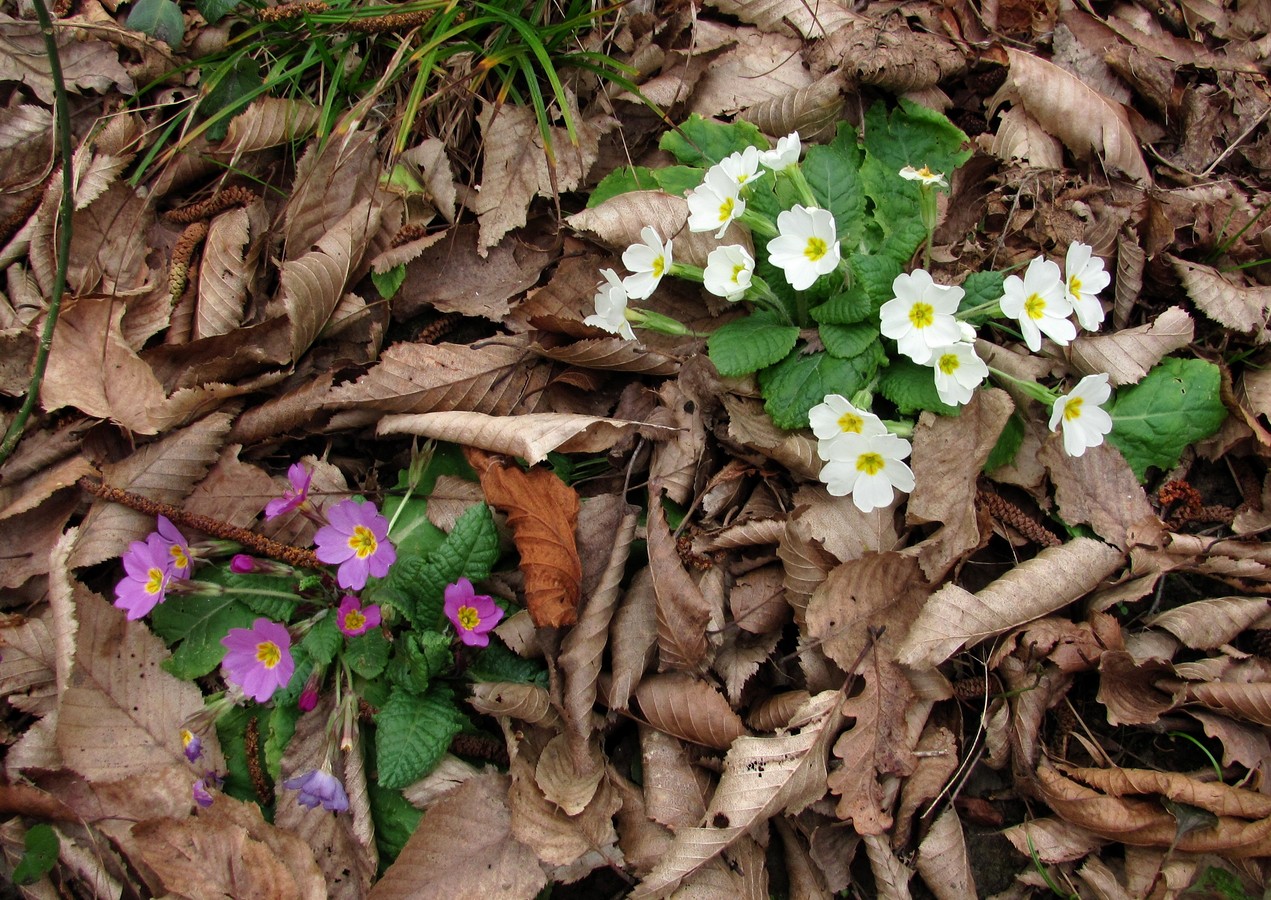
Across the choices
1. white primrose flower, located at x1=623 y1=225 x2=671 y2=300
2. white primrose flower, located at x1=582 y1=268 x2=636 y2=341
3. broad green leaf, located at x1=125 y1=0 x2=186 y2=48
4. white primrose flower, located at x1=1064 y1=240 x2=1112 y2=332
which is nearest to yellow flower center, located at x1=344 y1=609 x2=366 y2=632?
white primrose flower, located at x1=582 y1=268 x2=636 y2=341

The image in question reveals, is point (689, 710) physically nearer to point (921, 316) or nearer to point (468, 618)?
point (468, 618)

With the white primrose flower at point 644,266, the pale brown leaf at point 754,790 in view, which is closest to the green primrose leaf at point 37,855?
the pale brown leaf at point 754,790

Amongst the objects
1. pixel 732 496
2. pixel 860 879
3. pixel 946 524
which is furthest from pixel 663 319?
pixel 860 879

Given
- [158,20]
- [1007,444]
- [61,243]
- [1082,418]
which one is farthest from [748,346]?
[158,20]

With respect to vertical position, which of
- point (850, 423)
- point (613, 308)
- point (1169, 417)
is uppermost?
point (613, 308)

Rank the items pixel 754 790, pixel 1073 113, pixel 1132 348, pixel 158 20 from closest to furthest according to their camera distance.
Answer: pixel 754 790
pixel 1132 348
pixel 1073 113
pixel 158 20

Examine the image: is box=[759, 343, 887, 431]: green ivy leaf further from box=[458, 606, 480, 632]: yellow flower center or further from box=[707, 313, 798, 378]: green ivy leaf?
box=[458, 606, 480, 632]: yellow flower center
